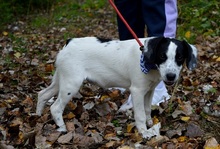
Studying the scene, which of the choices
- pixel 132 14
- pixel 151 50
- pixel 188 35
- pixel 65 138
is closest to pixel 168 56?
pixel 151 50

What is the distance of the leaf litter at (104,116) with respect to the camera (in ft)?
11.6

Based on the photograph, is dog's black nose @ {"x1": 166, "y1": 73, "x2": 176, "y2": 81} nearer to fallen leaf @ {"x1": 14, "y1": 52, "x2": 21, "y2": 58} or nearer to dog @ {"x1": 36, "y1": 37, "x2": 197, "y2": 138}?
dog @ {"x1": 36, "y1": 37, "x2": 197, "y2": 138}

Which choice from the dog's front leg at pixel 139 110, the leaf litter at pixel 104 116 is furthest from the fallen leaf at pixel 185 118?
the dog's front leg at pixel 139 110

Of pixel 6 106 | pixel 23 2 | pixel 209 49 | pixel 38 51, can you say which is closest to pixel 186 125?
pixel 6 106

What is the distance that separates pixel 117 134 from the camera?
3.80 metres

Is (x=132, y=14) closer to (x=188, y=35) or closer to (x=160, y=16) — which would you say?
(x=160, y=16)

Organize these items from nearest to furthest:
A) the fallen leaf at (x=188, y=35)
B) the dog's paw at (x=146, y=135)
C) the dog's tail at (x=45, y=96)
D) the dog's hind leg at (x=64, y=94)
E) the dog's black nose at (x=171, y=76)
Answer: the dog's black nose at (x=171, y=76), the dog's paw at (x=146, y=135), the dog's hind leg at (x=64, y=94), the dog's tail at (x=45, y=96), the fallen leaf at (x=188, y=35)

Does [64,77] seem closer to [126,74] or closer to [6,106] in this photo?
[126,74]

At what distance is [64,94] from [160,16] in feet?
→ 4.30

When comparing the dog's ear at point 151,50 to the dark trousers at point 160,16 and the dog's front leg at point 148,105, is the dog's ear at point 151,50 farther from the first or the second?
the dark trousers at point 160,16

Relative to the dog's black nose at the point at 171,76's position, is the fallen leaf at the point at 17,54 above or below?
below

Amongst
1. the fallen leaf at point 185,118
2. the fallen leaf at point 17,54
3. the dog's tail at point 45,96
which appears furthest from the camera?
the fallen leaf at point 17,54

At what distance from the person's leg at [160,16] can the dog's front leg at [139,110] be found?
912 millimetres

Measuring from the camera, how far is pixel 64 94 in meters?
3.86
